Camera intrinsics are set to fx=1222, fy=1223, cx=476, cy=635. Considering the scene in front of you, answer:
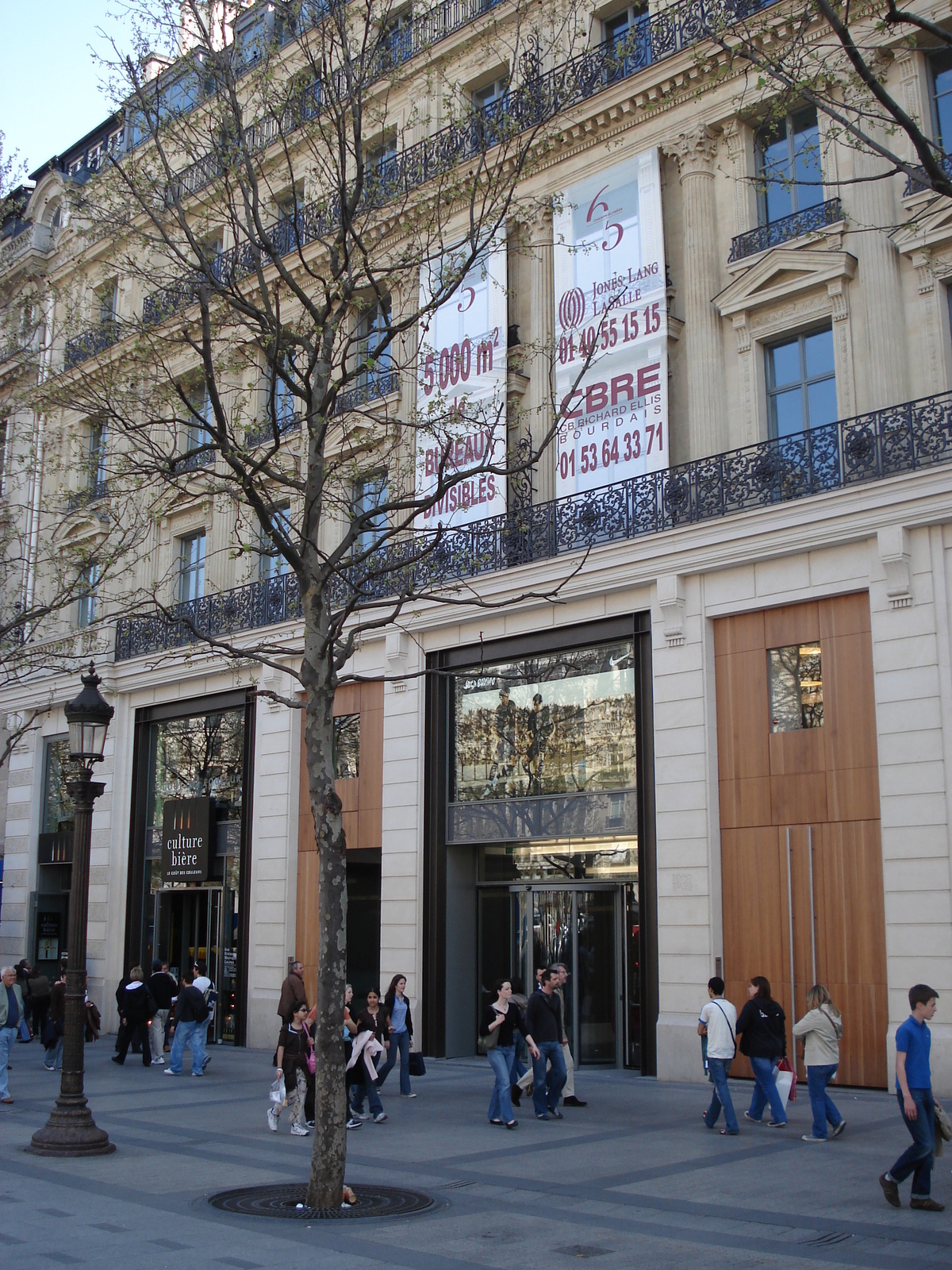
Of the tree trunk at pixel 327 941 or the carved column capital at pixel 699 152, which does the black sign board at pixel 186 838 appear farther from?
the tree trunk at pixel 327 941

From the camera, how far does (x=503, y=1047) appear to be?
45.9 feet

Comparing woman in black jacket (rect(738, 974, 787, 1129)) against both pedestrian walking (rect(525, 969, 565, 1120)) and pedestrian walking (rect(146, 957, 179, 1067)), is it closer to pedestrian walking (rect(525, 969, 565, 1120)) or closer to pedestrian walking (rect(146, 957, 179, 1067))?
pedestrian walking (rect(525, 969, 565, 1120))

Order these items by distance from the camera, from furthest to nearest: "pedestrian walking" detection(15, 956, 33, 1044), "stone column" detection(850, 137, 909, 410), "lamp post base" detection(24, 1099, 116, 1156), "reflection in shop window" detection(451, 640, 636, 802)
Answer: "pedestrian walking" detection(15, 956, 33, 1044) < "reflection in shop window" detection(451, 640, 636, 802) < "stone column" detection(850, 137, 909, 410) < "lamp post base" detection(24, 1099, 116, 1156)

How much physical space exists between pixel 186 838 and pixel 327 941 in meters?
17.4

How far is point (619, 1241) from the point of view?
8422mm

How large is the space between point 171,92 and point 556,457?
18.7 metres

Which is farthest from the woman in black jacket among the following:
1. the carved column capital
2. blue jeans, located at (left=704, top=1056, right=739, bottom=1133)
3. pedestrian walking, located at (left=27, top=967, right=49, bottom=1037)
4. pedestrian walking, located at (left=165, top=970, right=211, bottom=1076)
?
pedestrian walking, located at (left=27, top=967, right=49, bottom=1037)

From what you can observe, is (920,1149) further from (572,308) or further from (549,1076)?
(572,308)

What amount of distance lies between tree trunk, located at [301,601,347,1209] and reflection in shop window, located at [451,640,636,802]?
7868mm

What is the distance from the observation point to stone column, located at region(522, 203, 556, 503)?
68.3 feet

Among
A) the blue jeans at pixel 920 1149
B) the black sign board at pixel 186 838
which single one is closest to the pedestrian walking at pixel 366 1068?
the blue jeans at pixel 920 1149

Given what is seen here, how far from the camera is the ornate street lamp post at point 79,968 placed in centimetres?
1211

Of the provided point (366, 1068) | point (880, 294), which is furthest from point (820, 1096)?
point (880, 294)

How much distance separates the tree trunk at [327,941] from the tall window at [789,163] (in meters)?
11.6
